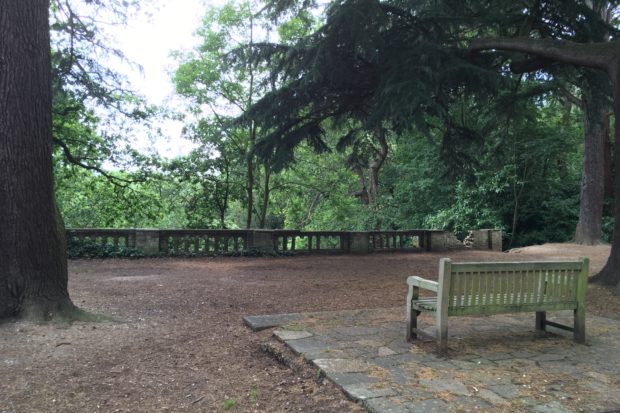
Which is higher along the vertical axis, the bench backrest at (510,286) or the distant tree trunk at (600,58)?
the distant tree trunk at (600,58)

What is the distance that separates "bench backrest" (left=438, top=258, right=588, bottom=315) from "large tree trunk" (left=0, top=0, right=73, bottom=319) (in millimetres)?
4069

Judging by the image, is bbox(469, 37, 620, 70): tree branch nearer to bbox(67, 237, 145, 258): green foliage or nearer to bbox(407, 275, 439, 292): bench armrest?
bbox(407, 275, 439, 292): bench armrest

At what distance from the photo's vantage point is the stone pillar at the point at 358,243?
559 inches

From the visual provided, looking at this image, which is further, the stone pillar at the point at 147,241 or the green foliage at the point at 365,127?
the stone pillar at the point at 147,241

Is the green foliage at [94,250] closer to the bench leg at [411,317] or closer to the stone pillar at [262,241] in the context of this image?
the stone pillar at [262,241]

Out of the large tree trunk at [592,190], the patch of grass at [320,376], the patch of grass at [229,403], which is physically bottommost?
the patch of grass at [229,403]

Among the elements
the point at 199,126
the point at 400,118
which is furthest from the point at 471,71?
the point at 199,126

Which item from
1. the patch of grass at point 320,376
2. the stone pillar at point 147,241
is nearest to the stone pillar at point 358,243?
the stone pillar at point 147,241

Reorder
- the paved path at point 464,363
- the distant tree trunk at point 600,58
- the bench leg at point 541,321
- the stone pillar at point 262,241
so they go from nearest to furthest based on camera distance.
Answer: the paved path at point 464,363
the bench leg at point 541,321
the distant tree trunk at point 600,58
the stone pillar at point 262,241

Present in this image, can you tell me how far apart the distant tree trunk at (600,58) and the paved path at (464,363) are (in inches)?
114

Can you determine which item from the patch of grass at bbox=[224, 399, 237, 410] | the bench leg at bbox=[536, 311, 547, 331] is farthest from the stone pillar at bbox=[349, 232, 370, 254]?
the patch of grass at bbox=[224, 399, 237, 410]

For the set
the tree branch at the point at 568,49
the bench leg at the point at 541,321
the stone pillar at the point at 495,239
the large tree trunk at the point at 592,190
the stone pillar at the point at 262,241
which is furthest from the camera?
the stone pillar at the point at 495,239

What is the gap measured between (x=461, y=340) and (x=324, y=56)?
6.06 m

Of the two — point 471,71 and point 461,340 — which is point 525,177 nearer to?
point 471,71
